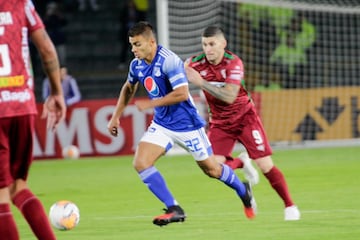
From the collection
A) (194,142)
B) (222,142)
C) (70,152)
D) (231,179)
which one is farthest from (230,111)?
(70,152)

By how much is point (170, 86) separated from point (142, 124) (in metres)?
11.0

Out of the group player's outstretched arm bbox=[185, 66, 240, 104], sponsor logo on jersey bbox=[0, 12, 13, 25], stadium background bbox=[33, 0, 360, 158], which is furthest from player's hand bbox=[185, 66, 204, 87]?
stadium background bbox=[33, 0, 360, 158]

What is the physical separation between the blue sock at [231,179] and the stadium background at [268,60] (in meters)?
10.1

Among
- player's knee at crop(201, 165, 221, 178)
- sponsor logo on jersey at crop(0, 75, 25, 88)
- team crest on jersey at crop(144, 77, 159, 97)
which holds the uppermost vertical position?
sponsor logo on jersey at crop(0, 75, 25, 88)

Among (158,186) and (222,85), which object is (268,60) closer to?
(222,85)

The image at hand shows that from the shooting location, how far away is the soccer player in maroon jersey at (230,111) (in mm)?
10125

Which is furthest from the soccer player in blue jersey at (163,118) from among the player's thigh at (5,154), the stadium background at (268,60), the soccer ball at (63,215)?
the stadium background at (268,60)

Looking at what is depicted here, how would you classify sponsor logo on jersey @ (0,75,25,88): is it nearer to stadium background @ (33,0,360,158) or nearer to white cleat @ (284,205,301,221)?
white cleat @ (284,205,301,221)

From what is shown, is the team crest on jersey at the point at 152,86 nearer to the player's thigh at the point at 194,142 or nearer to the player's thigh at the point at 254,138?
the player's thigh at the point at 194,142

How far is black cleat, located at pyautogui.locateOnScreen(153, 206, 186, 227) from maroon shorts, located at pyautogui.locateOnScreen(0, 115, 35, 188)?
7.39 ft

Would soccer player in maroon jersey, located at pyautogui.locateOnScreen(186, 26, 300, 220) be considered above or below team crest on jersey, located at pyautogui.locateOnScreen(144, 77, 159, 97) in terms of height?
below

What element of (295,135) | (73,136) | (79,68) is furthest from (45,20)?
(295,135)

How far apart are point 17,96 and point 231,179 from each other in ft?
11.8

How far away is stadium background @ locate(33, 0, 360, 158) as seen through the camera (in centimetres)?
2078
